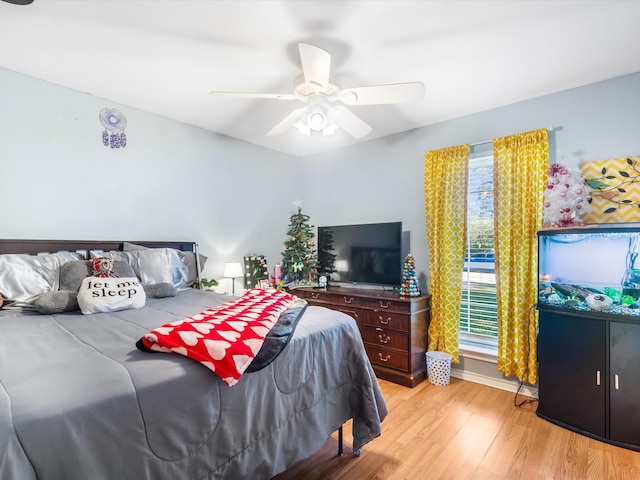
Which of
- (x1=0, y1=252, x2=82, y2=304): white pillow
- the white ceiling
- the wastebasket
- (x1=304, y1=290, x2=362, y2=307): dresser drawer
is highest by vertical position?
the white ceiling

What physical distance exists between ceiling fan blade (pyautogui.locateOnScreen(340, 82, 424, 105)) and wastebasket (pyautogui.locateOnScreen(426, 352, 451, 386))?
225 centimetres

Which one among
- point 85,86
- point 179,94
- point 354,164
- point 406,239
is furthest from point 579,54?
point 85,86

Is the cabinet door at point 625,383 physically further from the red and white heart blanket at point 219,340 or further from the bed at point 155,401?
the red and white heart blanket at point 219,340

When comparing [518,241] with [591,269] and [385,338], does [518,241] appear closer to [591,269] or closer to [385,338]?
[591,269]

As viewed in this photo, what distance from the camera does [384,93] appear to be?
6.61ft

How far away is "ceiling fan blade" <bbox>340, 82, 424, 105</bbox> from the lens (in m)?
1.92

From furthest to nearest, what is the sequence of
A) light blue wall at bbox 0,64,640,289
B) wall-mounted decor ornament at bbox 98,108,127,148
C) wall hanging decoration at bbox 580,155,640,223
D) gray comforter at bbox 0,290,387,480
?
wall-mounted decor ornament at bbox 98,108,127,148, light blue wall at bbox 0,64,640,289, wall hanging decoration at bbox 580,155,640,223, gray comforter at bbox 0,290,387,480

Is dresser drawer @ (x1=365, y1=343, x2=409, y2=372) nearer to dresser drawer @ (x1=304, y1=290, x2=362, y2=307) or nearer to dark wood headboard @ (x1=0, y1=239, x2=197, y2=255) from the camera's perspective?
dresser drawer @ (x1=304, y1=290, x2=362, y2=307)

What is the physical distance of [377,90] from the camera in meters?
1.99

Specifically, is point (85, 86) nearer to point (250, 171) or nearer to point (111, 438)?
point (250, 171)

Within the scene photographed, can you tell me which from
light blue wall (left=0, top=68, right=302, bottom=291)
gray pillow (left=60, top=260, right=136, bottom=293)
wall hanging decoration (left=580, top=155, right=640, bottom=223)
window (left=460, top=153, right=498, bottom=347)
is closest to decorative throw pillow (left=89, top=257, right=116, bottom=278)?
gray pillow (left=60, top=260, right=136, bottom=293)

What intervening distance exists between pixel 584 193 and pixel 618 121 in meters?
0.64

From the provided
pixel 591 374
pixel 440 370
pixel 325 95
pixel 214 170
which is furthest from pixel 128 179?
pixel 591 374

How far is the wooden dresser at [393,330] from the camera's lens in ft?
9.46
